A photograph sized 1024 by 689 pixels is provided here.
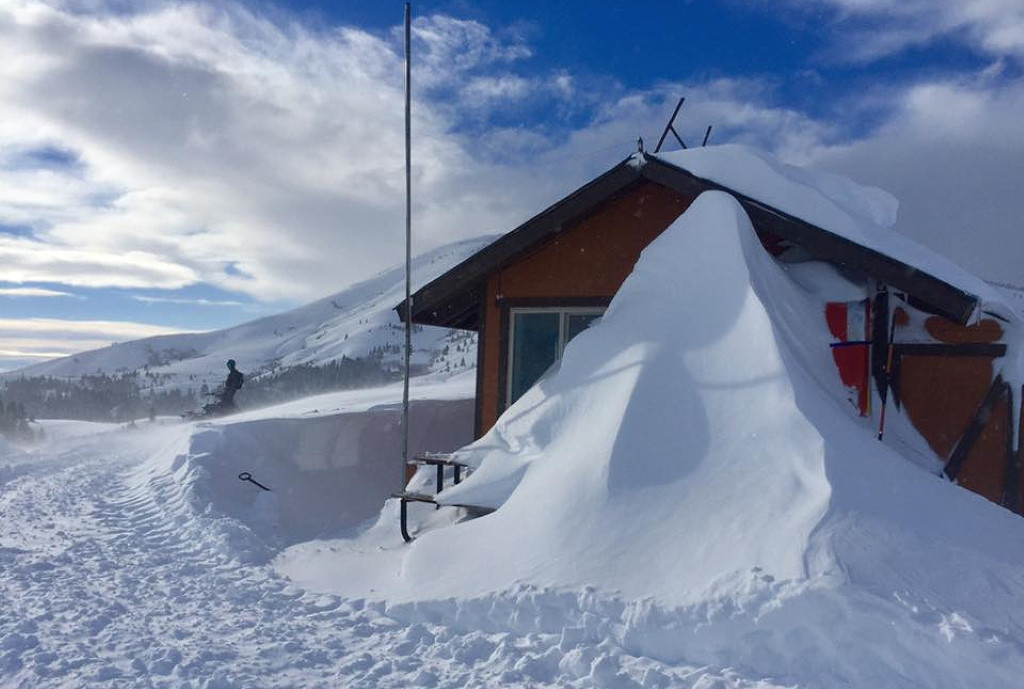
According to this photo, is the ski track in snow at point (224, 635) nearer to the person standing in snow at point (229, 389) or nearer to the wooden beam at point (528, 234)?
the wooden beam at point (528, 234)

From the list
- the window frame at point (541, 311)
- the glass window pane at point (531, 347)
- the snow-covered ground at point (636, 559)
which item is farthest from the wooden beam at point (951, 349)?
the glass window pane at point (531, 347)

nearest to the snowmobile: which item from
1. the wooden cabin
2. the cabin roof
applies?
the cabin roof

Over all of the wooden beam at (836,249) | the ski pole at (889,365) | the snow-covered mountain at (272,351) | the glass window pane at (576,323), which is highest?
the snow-covered mountain at (272,351)

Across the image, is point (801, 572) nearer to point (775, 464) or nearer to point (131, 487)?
point (775, 464)

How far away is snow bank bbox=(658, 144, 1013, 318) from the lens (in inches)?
304

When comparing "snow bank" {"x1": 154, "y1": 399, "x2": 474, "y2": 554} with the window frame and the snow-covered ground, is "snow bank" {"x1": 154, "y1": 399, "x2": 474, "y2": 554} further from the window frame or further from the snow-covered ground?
the window frame

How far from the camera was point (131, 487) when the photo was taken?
35.2ft

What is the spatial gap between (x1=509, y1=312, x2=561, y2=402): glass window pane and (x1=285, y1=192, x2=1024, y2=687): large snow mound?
5.99 feet

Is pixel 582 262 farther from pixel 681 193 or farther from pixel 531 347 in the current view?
pixel 681 193

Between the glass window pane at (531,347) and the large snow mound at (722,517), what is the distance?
1.83 m

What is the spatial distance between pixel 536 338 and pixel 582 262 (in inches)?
44.2

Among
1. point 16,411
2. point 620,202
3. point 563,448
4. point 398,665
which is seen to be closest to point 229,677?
point 398,665

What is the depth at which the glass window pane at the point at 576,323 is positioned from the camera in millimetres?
8812

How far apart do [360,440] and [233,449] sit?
1.95 m
